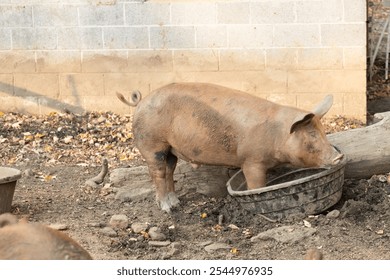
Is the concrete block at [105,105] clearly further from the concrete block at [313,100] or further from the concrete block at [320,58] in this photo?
the concrete block at [320,58]

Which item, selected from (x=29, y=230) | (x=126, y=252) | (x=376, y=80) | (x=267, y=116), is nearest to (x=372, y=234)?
(x=267, y=116)

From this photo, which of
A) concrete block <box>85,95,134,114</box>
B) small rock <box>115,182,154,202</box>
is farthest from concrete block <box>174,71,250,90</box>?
small rock <box>115,182,154,202</box>

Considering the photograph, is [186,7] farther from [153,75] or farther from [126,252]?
[126,252]

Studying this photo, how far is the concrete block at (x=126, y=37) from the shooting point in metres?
12.0

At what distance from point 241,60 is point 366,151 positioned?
313 cm

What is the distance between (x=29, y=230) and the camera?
15.2 ft

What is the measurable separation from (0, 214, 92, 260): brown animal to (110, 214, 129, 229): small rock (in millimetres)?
3661

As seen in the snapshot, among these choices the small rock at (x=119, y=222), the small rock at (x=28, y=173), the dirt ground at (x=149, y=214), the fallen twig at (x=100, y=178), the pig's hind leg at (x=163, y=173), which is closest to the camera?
the dirt ground at (x=149, y=214)

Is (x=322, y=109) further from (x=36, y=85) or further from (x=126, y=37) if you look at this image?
(x=36, y=85)

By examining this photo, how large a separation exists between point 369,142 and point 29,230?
5109 millimetres

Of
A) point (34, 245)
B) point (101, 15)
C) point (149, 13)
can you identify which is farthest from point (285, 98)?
point (34, 245)

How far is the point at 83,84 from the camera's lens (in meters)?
12.2

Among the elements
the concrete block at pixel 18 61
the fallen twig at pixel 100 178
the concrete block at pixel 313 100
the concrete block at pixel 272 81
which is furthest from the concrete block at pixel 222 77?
the fallen twig at pixel 100 178

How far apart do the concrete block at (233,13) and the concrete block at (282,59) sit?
19.2 inches
